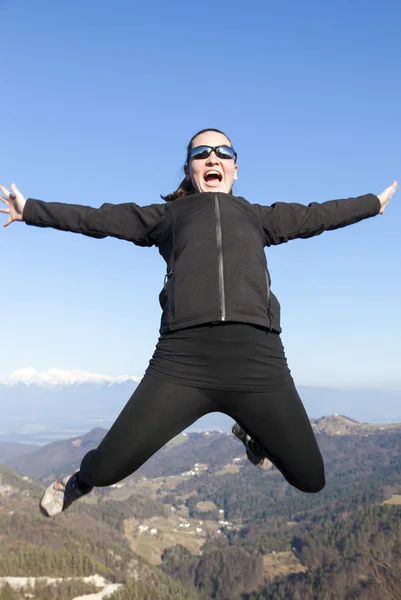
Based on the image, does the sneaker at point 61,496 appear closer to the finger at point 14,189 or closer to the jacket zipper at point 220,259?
the jacket zipper at point 220,259

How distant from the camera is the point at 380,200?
570 centimetres

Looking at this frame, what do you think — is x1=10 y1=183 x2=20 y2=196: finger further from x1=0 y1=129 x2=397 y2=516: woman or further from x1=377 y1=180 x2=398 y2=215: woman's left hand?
x1=377 y1=180 x2=398 y2=215: woman's left hand

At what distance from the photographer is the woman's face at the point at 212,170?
5250 mm

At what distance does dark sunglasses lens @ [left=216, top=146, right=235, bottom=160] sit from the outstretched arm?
640 millimetres

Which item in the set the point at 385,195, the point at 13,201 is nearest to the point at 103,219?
the point at 13,201

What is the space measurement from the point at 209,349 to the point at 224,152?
2165mm

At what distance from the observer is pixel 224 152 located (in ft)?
17.2

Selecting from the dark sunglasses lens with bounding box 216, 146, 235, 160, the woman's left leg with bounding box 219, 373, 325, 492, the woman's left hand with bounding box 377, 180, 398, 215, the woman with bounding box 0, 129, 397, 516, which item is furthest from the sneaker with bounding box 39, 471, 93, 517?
the woman's left hand with bounding box 377, 180, 398, 215

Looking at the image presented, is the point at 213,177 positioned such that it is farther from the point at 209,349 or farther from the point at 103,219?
the point at 209,349

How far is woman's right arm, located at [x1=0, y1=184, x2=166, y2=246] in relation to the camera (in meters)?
4.97

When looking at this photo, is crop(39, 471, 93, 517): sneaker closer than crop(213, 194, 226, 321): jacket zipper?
No

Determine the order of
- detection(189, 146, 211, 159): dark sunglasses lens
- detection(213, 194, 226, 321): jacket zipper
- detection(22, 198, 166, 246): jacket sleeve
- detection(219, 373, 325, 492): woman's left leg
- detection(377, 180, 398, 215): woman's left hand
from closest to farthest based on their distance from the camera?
detection(213, 194, 226, 321): jacket zipper < detection(219, 373, 325, 492): woman's left leg < detection(22, 198, 166, 246): jacket sleeve < detection(189, 146, 211, 159): dark sunglasses lens < detection(377, 180, 398, 215): woman's left hand

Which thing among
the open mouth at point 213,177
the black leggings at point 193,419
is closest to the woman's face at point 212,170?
the open mouth at point 213,177

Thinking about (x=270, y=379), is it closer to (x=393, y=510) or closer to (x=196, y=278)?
(x=196, y=278)
